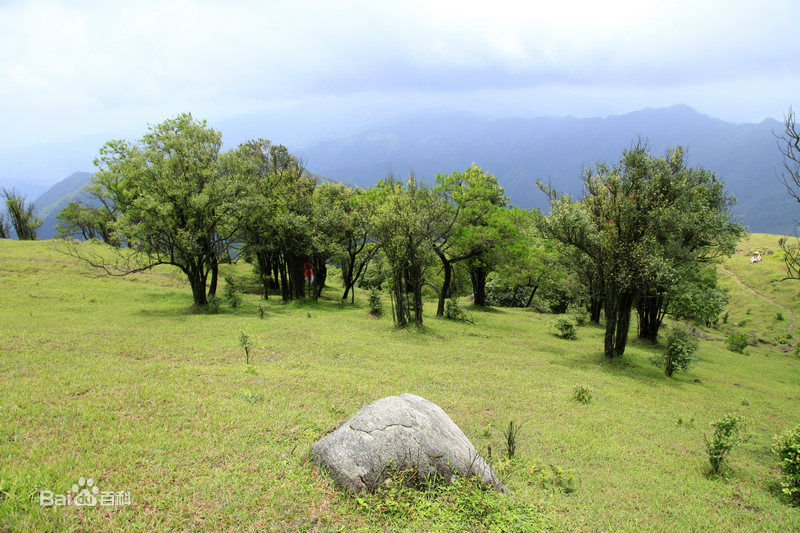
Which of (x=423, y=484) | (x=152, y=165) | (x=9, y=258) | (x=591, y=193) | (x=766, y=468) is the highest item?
(x=152, y=165)

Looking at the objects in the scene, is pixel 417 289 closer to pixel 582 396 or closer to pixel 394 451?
pixel 582 396

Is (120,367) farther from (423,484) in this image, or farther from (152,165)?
(152,165)

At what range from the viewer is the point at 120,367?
11.1m

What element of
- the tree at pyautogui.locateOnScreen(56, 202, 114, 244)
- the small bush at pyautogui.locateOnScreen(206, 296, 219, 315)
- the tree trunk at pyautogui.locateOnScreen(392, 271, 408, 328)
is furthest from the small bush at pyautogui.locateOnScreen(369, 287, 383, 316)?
the tree at pyautogui.locateOnScreen(56, 202, 114, 244)

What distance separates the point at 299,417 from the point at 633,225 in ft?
61.4

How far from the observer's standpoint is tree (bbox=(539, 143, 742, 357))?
60.1ft

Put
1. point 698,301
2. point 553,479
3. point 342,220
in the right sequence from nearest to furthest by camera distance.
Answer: point 553,479 → point 698,301 → point 342,220

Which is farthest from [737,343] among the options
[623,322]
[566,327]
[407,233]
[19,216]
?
[19,216]

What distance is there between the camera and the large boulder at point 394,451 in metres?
6.06

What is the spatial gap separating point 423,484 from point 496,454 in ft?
9.16

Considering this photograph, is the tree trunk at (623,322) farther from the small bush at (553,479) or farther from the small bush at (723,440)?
the small bush at (553,479)

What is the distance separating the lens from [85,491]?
530 centimetres

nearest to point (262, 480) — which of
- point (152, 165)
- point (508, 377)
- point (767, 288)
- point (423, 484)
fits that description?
point (423, 484)

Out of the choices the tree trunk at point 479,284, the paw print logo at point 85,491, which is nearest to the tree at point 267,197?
the tree trunk at point 479,284
